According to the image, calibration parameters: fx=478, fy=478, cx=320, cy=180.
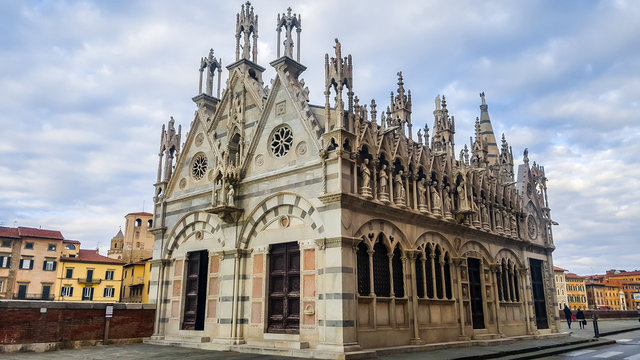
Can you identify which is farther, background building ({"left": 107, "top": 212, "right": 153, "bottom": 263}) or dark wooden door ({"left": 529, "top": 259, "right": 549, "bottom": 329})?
background building ({"left": 107, "top": 212, "right": 153, "bottom": 263})

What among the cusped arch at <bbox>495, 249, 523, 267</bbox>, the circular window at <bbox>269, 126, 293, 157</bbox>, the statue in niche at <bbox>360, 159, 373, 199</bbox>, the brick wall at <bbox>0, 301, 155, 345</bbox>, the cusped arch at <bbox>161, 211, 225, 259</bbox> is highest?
the circular window at <bbox>269, 126, 293, 157</bbox>

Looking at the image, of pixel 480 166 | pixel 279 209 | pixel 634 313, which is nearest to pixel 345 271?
pixel 279 209

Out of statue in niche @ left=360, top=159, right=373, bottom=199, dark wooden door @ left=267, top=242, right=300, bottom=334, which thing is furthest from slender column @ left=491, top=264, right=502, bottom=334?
dark wooden door @ left=267, top=242, right=300, bottom=334

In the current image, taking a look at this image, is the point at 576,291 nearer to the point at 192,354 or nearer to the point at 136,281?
the point at 136,281

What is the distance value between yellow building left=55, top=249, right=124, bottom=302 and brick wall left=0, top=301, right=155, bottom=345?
53069mm

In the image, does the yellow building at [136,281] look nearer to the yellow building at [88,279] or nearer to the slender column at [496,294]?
the yellow building at [88,279]

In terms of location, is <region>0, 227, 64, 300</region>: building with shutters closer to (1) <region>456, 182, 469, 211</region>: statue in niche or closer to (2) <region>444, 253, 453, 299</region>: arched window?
(2) <region>444, 253, 453, 299</region>: arched window

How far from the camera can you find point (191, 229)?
22.3 meters

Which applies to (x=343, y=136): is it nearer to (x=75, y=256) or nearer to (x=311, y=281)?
(x=311, y=281)

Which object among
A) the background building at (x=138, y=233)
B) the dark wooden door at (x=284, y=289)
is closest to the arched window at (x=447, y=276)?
the dark wooden door at (x=284, y=289)

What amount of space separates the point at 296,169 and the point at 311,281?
4.25 meters

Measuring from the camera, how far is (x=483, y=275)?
77.5 ft

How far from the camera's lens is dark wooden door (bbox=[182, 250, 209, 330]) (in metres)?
21.0

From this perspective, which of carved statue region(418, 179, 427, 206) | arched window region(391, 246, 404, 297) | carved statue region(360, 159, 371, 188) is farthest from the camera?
carved statue region(418, 179, 427, 206)
